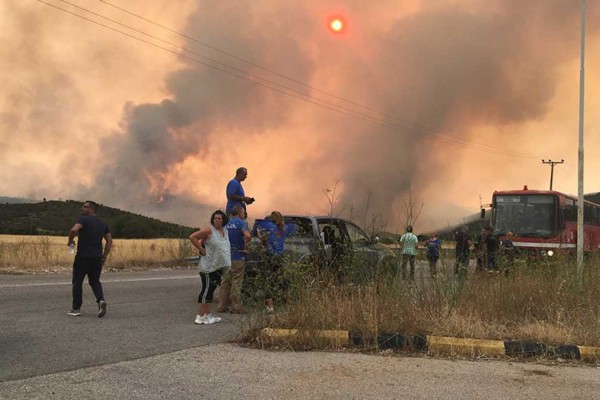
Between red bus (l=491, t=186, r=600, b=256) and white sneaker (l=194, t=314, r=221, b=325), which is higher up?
red bus (l=491, t=186, r=600, b=256)

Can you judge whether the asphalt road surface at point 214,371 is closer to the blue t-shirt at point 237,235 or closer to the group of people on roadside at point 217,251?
the group of people on roadside at point 217,251

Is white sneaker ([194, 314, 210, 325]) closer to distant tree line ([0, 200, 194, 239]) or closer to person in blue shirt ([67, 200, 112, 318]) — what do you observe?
person in blue shirt ([67, 200, 112, 318])

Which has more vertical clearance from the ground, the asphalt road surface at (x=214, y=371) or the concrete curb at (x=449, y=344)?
the concrete curb at (x=449, y=344)

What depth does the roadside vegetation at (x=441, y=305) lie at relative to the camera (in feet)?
21.5

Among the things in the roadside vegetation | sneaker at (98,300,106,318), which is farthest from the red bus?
sneaker at (98,300,106,318)

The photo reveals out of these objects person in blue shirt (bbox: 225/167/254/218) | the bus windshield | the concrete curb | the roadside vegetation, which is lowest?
the concrete curb

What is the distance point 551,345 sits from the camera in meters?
6.20

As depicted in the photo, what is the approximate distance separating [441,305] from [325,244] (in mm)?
2433

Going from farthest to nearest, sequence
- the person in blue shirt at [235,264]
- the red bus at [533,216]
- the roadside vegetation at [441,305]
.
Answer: the red bus at [533,216]
the person in blue shirt at [235,264]
the roadside vegetation at [441,305]

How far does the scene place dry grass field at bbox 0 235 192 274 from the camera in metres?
16.4

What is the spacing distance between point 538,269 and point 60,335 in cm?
746

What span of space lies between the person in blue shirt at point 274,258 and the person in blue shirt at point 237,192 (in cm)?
121

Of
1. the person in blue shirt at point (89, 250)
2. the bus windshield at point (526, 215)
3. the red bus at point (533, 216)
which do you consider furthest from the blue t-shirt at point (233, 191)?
the bus windshield at point (526, 215)

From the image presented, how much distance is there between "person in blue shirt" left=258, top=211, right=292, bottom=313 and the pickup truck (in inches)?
5.4
